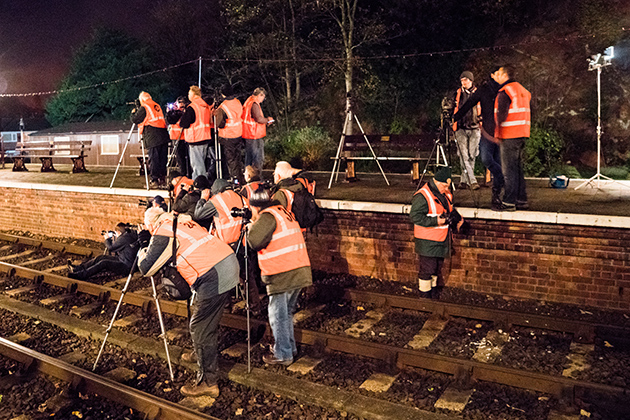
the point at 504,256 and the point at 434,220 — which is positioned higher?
the point at 434,220

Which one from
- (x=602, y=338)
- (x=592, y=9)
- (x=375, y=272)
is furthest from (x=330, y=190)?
(x=592, y=9)

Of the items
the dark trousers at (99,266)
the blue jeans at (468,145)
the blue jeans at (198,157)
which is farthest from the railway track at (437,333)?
the blue jeans at (468,145)

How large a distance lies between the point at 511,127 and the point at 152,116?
23.3 ft

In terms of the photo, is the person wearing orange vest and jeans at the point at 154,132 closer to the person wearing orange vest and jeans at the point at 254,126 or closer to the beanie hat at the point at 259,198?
the person wearing orange vest and jeans at the point at 254,126

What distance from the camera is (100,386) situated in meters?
5.96

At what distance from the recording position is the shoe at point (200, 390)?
227 inches

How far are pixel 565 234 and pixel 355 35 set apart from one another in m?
16.1

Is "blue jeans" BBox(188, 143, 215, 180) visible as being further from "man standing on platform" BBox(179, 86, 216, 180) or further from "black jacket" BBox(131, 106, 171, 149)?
"black jacket" BBox(131, 106, 171, 149)

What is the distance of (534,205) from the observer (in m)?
8.52

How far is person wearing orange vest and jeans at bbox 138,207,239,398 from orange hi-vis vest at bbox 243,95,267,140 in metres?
4.78

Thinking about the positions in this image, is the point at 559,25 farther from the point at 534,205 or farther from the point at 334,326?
the point at 334,326

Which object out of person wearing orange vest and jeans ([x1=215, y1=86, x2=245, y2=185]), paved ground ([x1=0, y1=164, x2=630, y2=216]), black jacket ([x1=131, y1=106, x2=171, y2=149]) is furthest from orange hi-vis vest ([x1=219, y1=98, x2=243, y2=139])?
black jacket ([x1=131, y1=106, x2=171, y2=149])

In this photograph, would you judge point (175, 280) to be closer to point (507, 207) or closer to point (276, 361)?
point (276, 361)

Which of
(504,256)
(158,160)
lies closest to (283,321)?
(504,256)
